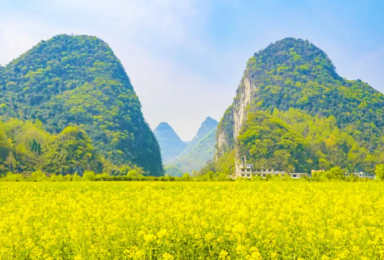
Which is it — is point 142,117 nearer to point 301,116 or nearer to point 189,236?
point 301,116

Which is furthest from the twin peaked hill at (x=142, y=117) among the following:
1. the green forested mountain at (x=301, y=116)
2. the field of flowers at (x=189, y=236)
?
the field of flowers at (x=189, y=236)

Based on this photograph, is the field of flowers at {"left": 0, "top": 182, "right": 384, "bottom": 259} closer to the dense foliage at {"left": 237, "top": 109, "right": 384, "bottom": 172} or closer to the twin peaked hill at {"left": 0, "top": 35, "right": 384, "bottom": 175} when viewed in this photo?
the twin peaked hill at {"left": 0, "top": 35, "right": 384, "bottom": 175}

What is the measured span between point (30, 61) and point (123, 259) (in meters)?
169

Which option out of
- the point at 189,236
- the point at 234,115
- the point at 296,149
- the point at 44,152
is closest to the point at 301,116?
the point at 296,149

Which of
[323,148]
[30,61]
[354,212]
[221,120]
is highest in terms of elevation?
[30,61]

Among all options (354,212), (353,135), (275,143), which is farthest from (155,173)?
(354,212)

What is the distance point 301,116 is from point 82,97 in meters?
78.8

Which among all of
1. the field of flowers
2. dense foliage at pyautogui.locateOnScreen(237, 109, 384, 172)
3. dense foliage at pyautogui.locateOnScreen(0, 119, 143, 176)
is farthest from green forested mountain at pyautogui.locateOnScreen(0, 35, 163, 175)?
the field of flowers

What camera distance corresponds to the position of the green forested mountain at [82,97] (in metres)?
123

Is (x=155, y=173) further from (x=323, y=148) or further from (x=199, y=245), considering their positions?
(x=199, y=245)

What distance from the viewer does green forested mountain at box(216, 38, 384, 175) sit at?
326 feet

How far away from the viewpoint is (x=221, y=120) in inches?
6855

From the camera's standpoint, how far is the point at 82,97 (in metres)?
141

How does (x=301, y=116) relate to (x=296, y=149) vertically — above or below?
above
